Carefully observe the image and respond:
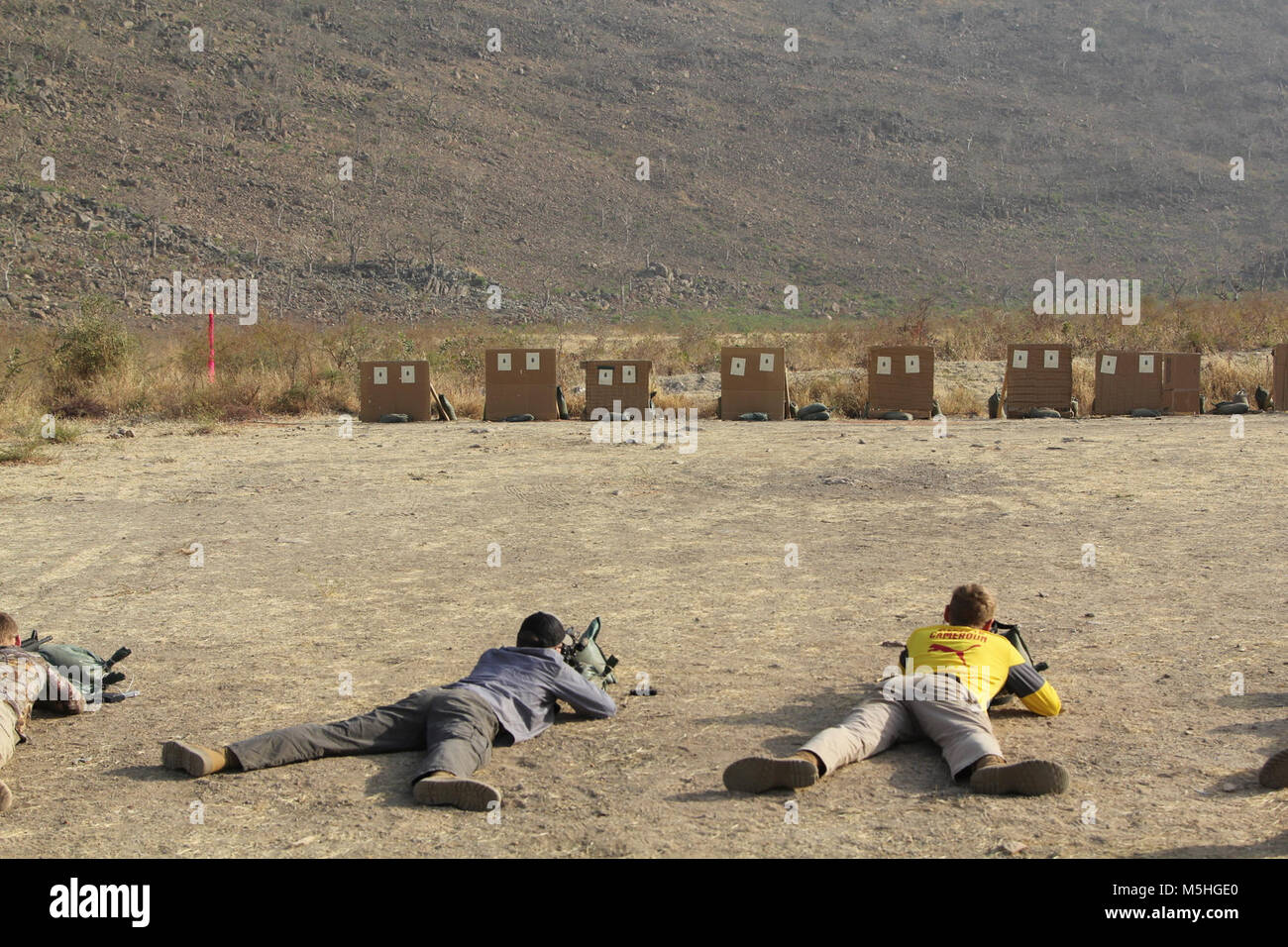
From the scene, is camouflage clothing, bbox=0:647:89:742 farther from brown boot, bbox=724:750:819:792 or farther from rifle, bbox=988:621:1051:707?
rifle, bbox=988:621:1051:707

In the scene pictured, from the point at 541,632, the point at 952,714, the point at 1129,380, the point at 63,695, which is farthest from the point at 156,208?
the point at 952,714

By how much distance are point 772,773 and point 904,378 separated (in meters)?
16.1

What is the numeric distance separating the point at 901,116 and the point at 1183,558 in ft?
216

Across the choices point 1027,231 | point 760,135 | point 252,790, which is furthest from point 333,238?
point 252,790

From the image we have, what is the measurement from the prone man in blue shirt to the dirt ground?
0.09m

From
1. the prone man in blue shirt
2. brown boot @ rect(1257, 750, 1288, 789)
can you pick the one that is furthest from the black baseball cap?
brown boot @ rect(1257, 750, 1288, 789)

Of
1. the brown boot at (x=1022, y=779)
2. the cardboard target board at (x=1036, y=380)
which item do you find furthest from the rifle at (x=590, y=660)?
the cardboard target board at (x=1036, y=380)

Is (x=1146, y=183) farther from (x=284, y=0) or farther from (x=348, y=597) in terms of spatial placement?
(x=348, y=597)

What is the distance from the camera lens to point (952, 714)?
5.23 m

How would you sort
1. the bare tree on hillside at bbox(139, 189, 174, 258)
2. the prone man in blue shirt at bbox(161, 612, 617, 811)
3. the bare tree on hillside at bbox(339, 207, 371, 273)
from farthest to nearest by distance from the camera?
the bare tree on hillside at bbox(339, 207, 371, 273)
the bare tree on hillside at bbox(139, 189, 174, 258)
the prone man in blue shirt at bbox(161, 612, 617, 811)

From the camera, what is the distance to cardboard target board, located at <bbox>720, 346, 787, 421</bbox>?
→ 66.2 feet

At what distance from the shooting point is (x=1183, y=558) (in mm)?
9102

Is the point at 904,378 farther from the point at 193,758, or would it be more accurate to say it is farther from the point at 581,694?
the point at 193,758

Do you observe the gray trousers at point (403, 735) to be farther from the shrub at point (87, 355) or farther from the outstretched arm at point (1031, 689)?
the shrub at point (87, 355)
